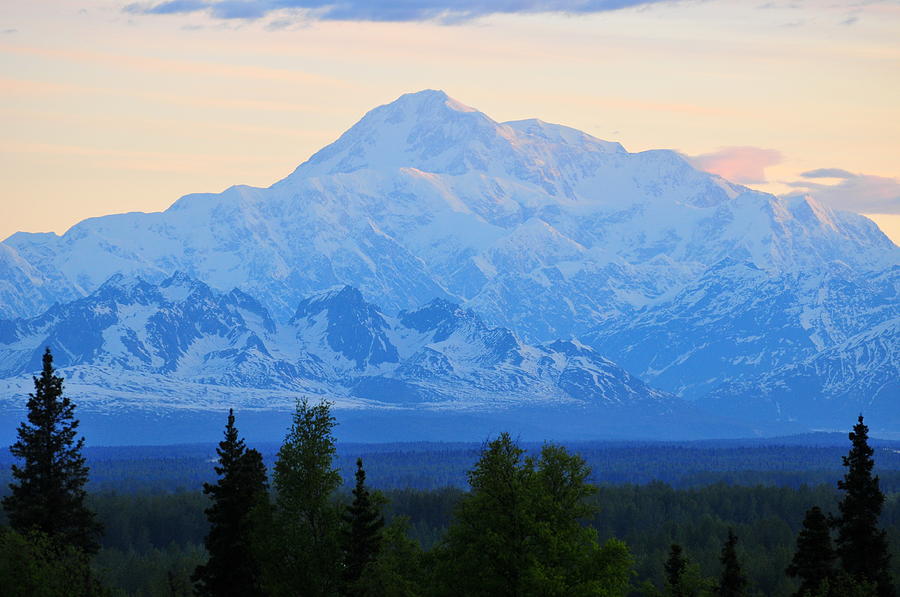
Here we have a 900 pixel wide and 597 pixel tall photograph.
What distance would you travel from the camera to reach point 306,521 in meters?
77.2

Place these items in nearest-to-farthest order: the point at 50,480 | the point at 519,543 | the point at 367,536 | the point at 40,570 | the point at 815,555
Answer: the point at 519,543 → the point at 40,570 → the point at 367,536 → the point at 50,480 → the point at 815,555

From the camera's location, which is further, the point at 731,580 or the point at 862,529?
the point at 731,580

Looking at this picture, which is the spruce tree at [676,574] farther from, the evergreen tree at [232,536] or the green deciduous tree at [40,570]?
the green deciduous tree at [40,570]

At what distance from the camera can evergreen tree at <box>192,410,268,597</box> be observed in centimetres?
7888

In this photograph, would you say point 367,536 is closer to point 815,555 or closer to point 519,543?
point 519,543

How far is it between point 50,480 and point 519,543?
25581mm

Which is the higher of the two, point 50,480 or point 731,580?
point 50,480

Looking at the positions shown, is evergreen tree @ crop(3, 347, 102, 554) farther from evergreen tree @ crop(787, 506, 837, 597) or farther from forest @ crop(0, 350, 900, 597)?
evergreen tree @ crop(787, 506, 837, 597)

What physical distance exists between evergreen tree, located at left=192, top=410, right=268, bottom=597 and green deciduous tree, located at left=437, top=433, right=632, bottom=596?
10669 millimetres

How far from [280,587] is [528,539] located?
1224 centimetres

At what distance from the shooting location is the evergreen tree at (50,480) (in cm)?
8206

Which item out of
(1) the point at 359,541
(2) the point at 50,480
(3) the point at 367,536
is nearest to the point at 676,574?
(3) the point at 367,536

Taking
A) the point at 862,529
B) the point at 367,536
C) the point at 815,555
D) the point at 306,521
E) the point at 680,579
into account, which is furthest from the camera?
the point at 680,579

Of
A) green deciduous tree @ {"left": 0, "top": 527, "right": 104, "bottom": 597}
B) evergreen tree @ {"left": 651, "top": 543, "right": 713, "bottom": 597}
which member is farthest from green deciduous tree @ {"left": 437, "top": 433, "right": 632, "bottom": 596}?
green deciduous tree @ {"left": 0, "top": 527, "right": 104, "bottom": 597}
